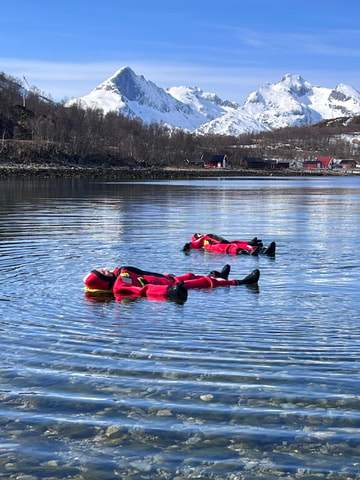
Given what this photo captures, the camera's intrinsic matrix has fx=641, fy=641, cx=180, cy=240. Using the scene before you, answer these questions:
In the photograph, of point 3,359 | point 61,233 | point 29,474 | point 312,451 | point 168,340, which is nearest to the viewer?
point 29,474

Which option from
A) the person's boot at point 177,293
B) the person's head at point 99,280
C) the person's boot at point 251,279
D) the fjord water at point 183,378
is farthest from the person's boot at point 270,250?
the person's boot at point 177,293

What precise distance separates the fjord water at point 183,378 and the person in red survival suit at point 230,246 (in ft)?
8.52

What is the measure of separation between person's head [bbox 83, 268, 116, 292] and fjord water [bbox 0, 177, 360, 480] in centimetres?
53

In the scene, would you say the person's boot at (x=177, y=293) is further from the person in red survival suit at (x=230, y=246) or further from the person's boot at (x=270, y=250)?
the person's boot at (x=270, y=250)

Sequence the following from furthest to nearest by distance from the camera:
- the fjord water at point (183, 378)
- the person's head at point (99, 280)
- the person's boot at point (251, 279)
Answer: the person's boot at point (251, 279) → the person's head at point (99, 280) → the fjord water at point (183, 378)

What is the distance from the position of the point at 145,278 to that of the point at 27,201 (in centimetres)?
4045

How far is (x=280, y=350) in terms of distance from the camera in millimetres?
11703

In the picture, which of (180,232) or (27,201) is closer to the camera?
(180,232)

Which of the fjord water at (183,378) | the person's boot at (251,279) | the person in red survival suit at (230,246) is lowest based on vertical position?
the fjord water at (183,378)

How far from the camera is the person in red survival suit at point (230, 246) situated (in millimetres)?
24797

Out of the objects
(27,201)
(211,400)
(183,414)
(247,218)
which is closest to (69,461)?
(183,414)

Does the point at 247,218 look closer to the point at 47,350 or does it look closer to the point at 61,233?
the point at 61,233

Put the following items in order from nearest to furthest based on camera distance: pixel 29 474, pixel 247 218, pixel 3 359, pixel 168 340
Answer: pixel 29 474 → pixel 3 359 → pixel 168 340 → pixel 247 218

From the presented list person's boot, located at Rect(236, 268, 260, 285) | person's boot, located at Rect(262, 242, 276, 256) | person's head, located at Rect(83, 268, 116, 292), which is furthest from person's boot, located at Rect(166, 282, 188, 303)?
person's boot, located at Rect(262, 242, 276, 256)
